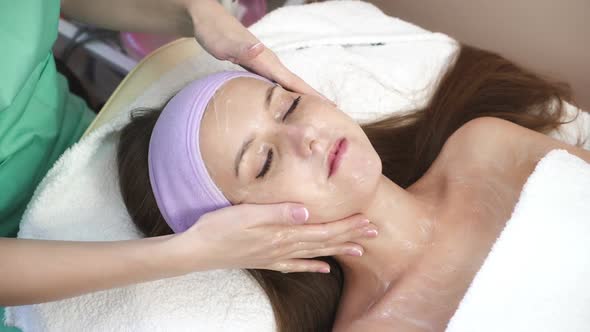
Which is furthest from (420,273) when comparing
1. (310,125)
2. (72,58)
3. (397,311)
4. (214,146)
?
(72,58)

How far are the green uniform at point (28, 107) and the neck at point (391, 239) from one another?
72cm

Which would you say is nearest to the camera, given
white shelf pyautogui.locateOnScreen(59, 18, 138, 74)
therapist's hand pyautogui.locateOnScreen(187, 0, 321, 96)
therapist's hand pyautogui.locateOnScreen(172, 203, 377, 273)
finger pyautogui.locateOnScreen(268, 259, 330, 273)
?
therapist's hand pyautogui.locateOnScreen(172, 203, 377, 273)

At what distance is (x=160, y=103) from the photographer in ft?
4.28

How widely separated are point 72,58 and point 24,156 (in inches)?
39.4

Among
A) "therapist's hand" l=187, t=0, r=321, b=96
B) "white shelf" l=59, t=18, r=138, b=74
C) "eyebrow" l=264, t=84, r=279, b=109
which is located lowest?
"white shelf" l=59, t=18, r=138, b=74

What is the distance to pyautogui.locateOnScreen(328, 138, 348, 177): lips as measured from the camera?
3.15 ft

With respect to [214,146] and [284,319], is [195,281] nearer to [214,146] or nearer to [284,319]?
[284,319]

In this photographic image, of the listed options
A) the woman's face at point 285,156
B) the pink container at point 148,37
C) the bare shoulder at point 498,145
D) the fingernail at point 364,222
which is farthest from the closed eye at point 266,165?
the pink container at point 148,37

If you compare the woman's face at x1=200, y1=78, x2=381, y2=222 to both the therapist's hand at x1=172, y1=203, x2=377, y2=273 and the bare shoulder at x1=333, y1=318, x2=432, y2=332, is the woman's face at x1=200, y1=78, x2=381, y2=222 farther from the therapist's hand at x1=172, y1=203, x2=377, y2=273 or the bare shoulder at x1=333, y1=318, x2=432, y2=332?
the bare shoulder at x1=333, y1=318, x2=432, y2=332


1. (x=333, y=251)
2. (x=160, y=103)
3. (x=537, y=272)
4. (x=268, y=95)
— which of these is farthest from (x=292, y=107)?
(x=537, y=272)

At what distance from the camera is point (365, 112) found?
141 centimetres

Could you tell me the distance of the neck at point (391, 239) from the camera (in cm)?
110

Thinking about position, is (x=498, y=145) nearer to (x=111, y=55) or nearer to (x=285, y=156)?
(x=285, y=156)

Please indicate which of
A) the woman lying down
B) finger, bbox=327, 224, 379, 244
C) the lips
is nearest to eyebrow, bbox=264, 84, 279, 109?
the woman lying down
